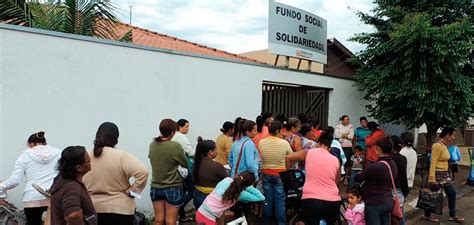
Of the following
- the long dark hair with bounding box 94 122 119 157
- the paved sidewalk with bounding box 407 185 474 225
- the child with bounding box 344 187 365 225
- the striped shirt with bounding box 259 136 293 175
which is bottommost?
the paved sidewalk with bounding box 407 185 474 225

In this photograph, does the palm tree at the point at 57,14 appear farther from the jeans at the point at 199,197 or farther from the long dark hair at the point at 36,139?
the jeans at the point at 199,197

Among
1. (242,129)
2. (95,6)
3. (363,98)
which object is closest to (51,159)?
(242,129)

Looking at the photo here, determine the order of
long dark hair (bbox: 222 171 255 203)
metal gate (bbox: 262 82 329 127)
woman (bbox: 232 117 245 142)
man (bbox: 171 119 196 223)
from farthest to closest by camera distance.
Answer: metal gate (bbox: 262 82 329 127)
woman (bbox: 232 117 245 142)
man (bbox: 171 119 196 223)
long dark hair (bbox: 222 171 255 203)

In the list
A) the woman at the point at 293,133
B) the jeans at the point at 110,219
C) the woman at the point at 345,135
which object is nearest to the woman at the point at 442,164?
the woman at the point at 293,133

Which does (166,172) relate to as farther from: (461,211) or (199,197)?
(461,211)

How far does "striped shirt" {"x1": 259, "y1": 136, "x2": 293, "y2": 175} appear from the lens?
5188 millimetres

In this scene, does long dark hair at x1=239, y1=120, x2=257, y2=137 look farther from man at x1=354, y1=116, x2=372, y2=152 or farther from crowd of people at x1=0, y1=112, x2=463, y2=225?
man at x1=354, y1=116, x2=372, y2=152

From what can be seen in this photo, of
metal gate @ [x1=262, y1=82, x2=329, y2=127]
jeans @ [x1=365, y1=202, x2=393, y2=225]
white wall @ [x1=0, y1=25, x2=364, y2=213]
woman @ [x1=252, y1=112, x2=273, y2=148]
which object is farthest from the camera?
metal gate @ [x1=262, y1=82, x2=329, y2=127]

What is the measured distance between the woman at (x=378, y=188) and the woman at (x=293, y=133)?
157 cm

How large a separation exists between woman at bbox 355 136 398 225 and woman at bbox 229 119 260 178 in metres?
1.36

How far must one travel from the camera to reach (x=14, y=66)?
4.54 m

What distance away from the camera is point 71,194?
8.70 feet

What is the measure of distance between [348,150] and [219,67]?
3.63m

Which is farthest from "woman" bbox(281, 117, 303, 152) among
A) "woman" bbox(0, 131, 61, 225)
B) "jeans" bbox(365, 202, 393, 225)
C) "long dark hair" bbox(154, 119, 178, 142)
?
"woman" bbox(0, 131, 61, 225)
